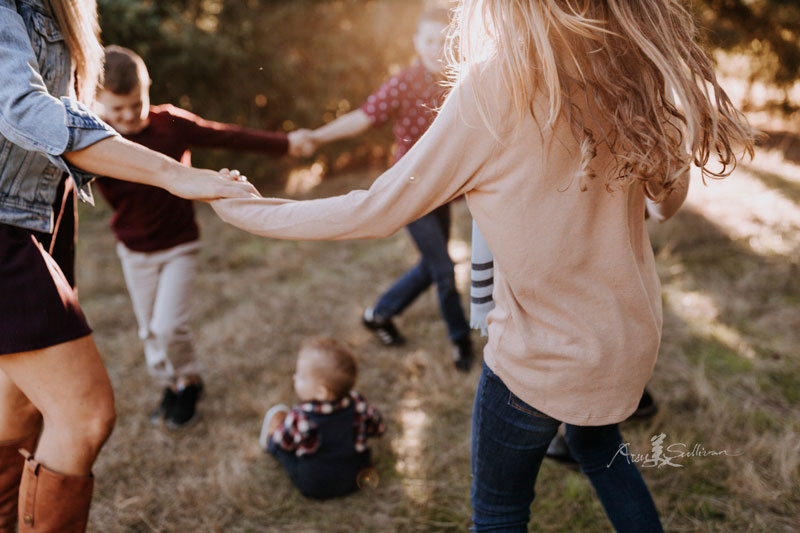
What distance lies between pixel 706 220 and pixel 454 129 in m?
4.88

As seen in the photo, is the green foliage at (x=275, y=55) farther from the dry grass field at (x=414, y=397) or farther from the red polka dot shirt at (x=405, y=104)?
the red polka dot shirt at (x=405, y=104)

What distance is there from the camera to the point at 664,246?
479cm

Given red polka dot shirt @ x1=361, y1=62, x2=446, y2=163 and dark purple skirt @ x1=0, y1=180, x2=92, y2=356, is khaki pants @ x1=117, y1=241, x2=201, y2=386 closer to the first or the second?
red polka dot shirt @ x1=361, y1=62, x2=446, y2=163

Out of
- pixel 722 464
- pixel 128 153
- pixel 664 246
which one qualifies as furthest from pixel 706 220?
pixel 128 153

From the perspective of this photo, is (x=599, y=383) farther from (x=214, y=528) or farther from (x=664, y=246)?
(x=664, y=246)

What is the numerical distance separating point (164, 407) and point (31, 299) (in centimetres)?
167

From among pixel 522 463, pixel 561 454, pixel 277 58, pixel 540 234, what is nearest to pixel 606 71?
pixel 540 234

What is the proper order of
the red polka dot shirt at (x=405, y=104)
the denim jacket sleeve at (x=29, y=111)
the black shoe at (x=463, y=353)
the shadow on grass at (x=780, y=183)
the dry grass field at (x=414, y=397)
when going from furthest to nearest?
the shadow on grass at (x=780, y=183) → the black shoe at (x=463, y=353) → the red polka dot shirt at (x=405, y=104) → the dry grass field at (x=414, y=397) → the denim jacket sleeve at (x=29, y=111)

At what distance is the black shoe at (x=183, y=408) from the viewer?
2.93m

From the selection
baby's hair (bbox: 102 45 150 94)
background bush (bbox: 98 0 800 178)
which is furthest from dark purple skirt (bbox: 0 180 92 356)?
background bush (bbox: 98 0 800 178)

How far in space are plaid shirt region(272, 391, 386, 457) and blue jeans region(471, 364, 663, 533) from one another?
0.94 meters

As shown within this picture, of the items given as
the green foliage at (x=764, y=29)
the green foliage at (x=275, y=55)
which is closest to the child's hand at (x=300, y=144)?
the green foliage at (x=275, y=55)

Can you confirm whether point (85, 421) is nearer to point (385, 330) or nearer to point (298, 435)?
point (298, 435)

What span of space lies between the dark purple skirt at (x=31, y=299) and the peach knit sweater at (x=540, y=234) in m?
0.54
